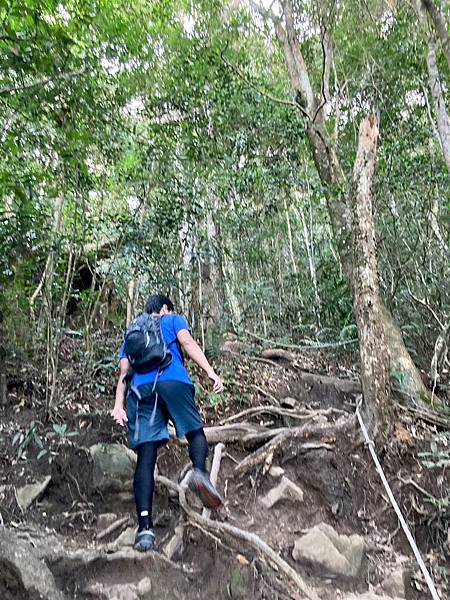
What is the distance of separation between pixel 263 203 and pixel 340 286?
2378 mm

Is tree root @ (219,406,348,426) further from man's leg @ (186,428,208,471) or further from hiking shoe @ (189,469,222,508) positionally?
hiking shoe @ (189,469,222,508)

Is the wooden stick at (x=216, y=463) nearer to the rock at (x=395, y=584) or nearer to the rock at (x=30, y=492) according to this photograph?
the rock at (x=30, y=492)

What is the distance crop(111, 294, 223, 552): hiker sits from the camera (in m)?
3.53

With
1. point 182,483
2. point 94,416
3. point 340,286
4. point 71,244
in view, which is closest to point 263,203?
point 340,286

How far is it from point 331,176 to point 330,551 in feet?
19.3

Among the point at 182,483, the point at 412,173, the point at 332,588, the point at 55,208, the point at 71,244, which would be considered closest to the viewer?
the point at 332,588

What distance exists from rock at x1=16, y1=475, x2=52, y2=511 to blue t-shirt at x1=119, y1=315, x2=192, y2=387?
4.27ft

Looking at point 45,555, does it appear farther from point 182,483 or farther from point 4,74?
point 4,74

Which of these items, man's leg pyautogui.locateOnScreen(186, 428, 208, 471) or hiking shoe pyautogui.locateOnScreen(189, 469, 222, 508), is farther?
man's leg pyautogui.locateOnScreen(186, 428, 208, 471)

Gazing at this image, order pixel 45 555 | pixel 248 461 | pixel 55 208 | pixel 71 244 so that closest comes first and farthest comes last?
pixel 45 555 → pixel 248 461 → pixel 71 244 → pixel 55 208

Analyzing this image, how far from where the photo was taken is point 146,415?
367 cm

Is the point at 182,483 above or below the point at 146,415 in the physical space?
below

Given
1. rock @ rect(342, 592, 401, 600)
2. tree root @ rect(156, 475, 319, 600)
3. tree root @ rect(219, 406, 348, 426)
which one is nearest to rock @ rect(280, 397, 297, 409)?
tree root @ rect(219, 406, 348, 426)

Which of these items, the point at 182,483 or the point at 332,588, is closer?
the point at 332,588
